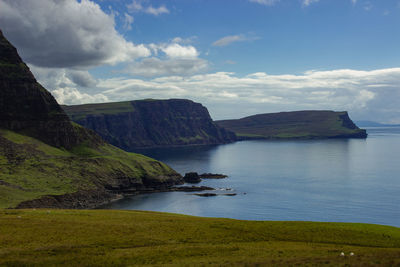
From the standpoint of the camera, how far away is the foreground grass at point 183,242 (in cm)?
4481

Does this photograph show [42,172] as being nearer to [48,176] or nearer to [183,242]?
[48,176]

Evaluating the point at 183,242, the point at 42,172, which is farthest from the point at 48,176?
the point at 183,242

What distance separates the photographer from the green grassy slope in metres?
142

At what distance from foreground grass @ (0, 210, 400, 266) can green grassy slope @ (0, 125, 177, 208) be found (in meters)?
74.0

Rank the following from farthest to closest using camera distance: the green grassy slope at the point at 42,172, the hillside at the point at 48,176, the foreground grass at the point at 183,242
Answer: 1. the green grassy slope at the point at 42,172
2. the hillside at the point at 48,176
3. the foreground grass at the point at 183,242

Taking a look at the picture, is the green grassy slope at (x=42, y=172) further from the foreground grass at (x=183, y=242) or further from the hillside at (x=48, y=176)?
the foreground grass at (x=183, y=242)

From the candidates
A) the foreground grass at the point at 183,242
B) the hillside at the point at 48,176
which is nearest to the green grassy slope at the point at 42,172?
the hillside at the point at 48,176

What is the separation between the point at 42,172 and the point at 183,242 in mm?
129299

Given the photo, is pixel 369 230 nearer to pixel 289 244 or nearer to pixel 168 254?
pixel 289 244

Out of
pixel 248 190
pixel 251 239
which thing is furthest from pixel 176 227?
pixel 248 190

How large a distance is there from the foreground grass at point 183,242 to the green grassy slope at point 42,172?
73963mm

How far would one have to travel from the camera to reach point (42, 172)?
16438 centimetres

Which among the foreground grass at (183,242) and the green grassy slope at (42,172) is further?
the green grassy slope at (42,172)

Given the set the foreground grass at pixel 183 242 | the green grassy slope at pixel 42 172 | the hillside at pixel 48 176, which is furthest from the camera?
the green grassy slope at pixel 42 172
